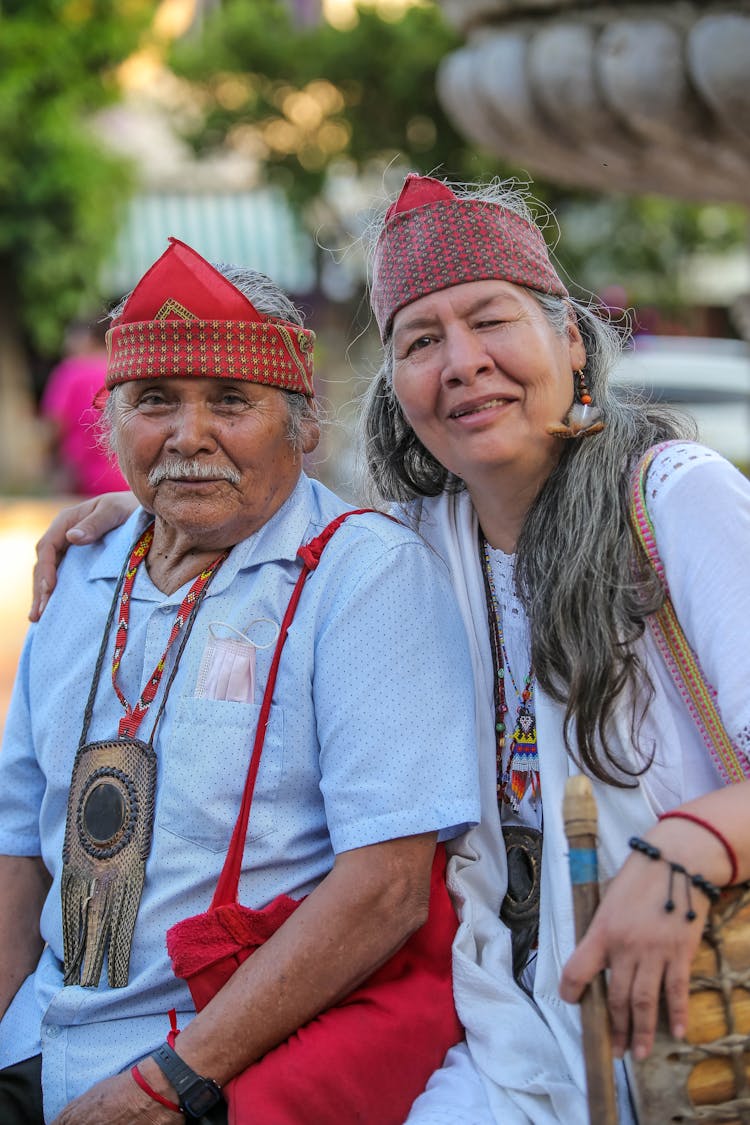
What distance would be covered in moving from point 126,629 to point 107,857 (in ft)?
1.38

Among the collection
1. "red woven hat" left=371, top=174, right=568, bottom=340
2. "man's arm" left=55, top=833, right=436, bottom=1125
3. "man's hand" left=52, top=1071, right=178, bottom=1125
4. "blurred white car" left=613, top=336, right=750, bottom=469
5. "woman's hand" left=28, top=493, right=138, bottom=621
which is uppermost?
"blurred white car" left=613, top=336, right=750, bottom=469

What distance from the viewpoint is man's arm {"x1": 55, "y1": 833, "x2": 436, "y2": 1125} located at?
208 centimetres

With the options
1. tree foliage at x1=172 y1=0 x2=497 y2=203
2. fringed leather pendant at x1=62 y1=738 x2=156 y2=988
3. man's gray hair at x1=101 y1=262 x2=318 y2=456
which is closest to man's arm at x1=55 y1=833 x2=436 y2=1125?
fringed leather pendant at x1=62 y1=738 x2=156 y2=988

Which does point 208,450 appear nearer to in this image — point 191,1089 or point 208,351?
point 208,351

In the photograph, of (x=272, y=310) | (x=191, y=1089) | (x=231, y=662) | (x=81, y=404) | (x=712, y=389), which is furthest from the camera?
(x=712, y=389)

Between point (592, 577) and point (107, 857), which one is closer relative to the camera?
point (592, 577)

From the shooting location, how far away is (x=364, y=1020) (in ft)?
6.91

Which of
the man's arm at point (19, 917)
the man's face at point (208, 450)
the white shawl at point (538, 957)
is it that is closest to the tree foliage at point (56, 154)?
the man's face at point (208, 450)

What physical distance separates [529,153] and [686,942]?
5.43 m

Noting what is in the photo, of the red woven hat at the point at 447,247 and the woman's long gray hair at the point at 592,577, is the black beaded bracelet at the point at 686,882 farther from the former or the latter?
the red woven hat at the point at 447,247

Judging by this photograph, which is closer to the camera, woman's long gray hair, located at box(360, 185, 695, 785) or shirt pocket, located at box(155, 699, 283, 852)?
woman's long gray hair, located at box(360, 185, 695, 785)

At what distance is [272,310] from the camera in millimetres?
2471

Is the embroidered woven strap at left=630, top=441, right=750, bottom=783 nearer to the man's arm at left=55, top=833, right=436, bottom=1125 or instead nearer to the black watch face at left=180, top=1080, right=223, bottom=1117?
the man's arm at left=55, top=833, right=436, bottom=1125

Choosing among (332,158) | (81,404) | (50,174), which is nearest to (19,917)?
(81,404)
